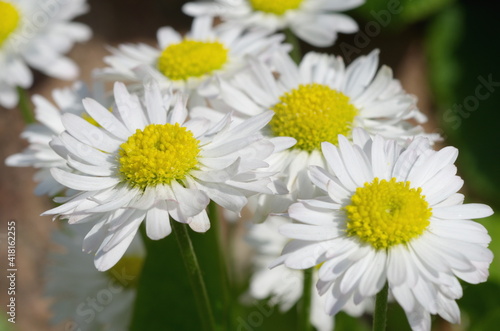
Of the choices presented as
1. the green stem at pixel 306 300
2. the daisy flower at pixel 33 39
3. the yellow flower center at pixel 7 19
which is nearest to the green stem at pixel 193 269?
the green stem at pixel 306 300

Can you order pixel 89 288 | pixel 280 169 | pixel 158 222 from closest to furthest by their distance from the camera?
pixel 158 222 < pixel 280 169 < pixel 89 288

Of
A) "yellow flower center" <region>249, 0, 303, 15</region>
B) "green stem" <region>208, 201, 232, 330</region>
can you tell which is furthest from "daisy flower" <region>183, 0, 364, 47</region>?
"green stem" <region>208, 201, 232, 330</region>

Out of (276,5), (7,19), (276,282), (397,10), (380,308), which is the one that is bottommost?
(380,308)

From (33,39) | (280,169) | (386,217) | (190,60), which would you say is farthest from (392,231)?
(33,39)

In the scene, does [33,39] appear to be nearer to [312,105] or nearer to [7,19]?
[7,19]

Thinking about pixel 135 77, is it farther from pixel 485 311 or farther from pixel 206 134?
pixel 485 311

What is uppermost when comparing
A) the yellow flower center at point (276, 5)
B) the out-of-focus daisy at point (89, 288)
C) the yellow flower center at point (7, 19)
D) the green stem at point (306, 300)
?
the yellow flower center at point (7, 19)

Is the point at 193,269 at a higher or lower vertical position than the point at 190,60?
lower

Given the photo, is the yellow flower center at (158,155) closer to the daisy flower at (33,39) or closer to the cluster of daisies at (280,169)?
the cluster of daisies at (280,169)
